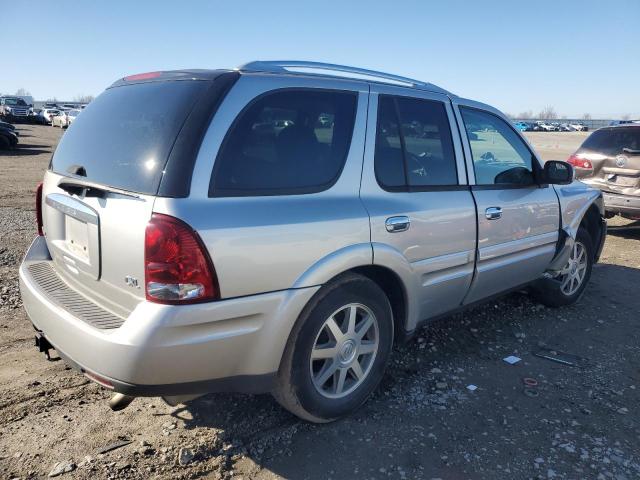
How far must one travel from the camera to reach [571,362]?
3.81 m

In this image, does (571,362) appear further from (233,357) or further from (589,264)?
(233,357)

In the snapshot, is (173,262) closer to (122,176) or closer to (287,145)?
(122,176)

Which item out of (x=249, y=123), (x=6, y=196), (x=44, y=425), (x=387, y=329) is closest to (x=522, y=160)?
(x=387, y=329)

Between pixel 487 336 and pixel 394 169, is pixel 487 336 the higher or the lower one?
the lower one

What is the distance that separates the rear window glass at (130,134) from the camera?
2285 millimetres

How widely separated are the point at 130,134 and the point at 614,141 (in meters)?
7.66

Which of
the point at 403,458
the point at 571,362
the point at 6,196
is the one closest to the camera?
the point at 403,458

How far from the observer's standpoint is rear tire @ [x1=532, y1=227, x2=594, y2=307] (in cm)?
477

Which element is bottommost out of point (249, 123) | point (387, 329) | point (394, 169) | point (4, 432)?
point (4, 432)

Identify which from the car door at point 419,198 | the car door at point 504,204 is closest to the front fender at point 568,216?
the car door at point 504,204

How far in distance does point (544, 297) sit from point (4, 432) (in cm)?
441

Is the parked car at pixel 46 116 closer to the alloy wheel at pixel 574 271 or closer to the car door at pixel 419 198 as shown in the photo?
the alloy wheel at pixel 574 271

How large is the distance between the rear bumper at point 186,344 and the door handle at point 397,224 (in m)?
0.64

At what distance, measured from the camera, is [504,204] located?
373 centimetres
